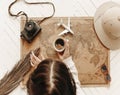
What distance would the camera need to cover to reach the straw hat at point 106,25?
1.22 meters

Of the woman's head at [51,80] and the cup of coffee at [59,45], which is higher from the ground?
the woman's head at [51,80]

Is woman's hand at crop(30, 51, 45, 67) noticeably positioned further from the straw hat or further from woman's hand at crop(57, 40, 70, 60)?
the straw hat

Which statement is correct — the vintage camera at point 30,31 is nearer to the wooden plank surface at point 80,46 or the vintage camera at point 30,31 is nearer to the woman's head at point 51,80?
the wooden plank surface at point 80,46

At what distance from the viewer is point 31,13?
1.25 m

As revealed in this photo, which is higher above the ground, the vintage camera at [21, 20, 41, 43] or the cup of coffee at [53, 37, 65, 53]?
the vintage camera at [21, 20, 41, 43]

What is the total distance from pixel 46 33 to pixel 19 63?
0.47 ft

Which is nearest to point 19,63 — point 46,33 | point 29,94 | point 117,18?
point 46,33

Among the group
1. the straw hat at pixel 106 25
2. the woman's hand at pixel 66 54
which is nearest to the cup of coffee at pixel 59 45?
the woman's hand at pixel 66 54

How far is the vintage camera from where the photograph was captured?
123 centimetres

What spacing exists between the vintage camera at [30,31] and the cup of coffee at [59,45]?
0.08 meters

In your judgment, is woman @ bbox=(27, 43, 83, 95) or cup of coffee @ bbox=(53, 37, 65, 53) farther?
cup of coffee @ bbox=(53, 37, 65, 53)

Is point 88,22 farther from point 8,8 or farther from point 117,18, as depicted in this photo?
point 8,8

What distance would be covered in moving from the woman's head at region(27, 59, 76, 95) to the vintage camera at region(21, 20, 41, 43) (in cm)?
23

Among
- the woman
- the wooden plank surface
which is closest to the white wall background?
the wooden plank surface
